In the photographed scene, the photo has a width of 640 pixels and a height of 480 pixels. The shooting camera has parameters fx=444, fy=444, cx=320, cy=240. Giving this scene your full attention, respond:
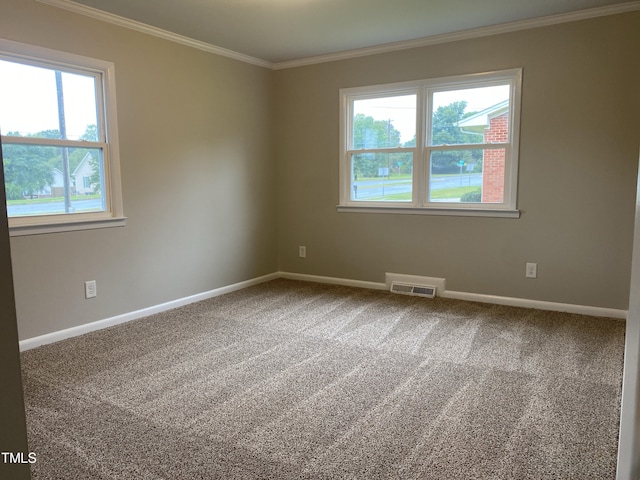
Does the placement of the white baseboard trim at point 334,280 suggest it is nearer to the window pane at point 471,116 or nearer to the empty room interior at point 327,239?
the empty room interior at point 327,239

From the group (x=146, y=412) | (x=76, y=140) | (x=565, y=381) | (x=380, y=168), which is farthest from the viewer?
(x=380, y=168)

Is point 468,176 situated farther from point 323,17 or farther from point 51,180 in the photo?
point 51,180

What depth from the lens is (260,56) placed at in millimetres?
4812

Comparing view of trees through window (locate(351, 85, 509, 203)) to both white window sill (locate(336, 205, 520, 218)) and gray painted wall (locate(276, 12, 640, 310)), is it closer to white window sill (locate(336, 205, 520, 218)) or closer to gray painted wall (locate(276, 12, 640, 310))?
white window sill (locate(336, 205, 520, 218))

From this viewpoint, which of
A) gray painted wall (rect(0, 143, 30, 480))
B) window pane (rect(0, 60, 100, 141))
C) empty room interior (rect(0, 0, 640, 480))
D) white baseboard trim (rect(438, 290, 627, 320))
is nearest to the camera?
gray painted wall (rect(0, 143, 30, 480))

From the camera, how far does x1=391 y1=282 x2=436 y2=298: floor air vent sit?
4500 millimetres

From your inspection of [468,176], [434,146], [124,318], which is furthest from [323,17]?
[124,318]

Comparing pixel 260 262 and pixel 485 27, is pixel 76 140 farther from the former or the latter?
pixel 485 27

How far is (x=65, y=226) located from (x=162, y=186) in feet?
3.07

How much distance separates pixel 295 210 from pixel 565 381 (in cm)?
342

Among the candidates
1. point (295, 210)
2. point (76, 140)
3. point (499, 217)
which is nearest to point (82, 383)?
point (76, 140)

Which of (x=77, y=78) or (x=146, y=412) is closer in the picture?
(x=146, y=412)

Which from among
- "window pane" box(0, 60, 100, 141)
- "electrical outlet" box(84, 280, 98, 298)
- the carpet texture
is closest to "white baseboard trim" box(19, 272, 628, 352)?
the carpet texture

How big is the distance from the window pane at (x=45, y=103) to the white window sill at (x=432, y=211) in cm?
260
